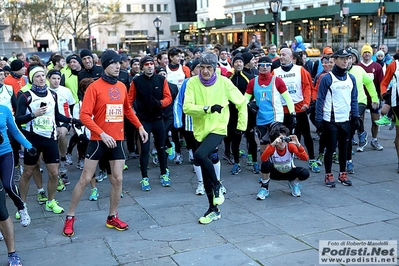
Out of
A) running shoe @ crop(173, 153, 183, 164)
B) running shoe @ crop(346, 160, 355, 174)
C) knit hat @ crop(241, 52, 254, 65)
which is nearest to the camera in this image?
running shoe @ crop(346, 160, 355, 174)

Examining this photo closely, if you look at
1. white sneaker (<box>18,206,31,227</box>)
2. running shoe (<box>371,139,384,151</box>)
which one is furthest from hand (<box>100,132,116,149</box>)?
running shoe (<box>371,139,384,151</box>)

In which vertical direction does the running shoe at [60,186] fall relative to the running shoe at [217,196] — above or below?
below

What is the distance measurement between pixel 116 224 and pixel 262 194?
216cm

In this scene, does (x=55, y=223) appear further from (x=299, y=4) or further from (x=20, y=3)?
(x=299, y=4)

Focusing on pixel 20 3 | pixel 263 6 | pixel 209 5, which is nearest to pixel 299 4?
pixel 263 6

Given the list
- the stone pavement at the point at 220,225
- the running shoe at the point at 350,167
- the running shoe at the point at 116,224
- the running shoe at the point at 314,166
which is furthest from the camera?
the running shoe at the point at 314,166

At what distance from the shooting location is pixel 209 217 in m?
5.80

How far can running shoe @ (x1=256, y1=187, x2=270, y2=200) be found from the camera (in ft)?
21.8

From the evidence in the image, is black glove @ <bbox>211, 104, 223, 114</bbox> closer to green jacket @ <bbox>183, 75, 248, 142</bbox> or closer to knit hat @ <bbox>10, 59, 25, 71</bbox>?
green jacket @ <bbox>183, 75, 248, 142</bbox>

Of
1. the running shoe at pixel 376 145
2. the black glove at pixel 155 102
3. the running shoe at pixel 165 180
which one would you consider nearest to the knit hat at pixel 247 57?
the black glove at pixel 155 102

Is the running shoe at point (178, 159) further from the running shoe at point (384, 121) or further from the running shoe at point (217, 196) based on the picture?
the running shoe at point (384, 121)

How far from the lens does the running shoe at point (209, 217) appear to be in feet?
18.9

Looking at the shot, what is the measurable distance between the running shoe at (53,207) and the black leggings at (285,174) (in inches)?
114

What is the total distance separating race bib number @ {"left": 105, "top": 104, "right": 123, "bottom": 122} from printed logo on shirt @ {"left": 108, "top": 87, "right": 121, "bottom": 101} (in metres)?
0.08
